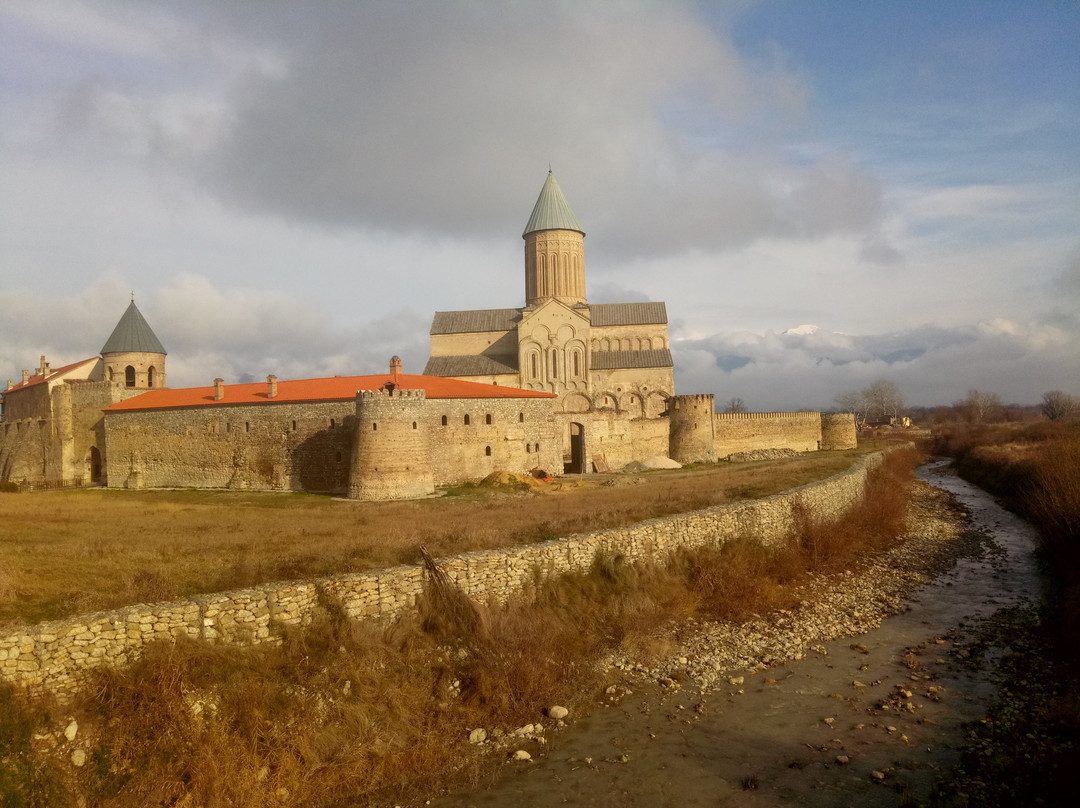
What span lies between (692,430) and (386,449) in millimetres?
16635

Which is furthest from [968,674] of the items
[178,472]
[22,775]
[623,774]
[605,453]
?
[178,472]

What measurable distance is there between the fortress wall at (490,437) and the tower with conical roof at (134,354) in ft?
49.9

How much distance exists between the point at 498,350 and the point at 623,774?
3151 cm

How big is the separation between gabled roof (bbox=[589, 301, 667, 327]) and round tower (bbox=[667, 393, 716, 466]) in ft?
24.2

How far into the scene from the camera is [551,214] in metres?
38.1

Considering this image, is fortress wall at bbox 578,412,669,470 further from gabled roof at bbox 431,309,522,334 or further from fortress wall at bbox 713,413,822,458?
gabled roof at bbox 431,309,522,334

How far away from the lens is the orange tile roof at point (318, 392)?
23891 mm

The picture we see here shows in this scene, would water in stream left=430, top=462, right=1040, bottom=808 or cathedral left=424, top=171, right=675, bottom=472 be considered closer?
water in stream left=430, top=462, right=1040, bottom=808

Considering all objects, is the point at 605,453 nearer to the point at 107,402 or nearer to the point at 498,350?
the point at 498,350

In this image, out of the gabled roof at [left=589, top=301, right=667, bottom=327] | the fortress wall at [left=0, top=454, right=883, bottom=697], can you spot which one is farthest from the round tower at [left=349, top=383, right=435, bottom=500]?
the gabled roof at [left=589, top=301, right=667, bottom=327]

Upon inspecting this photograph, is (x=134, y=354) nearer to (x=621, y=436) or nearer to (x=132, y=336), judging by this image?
(x=132, y=336)

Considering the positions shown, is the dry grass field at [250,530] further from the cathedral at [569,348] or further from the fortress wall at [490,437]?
the cathedral at [569,348]

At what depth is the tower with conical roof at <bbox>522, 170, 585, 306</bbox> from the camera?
37.8m

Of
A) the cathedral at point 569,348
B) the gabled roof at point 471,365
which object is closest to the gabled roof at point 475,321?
the cathedral at point 569,348
